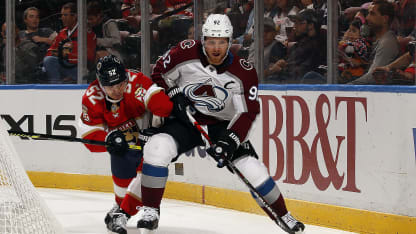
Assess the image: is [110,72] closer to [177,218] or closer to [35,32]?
[177,218]

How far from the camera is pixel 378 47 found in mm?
5211

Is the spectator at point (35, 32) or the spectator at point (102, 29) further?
the spectator at point (35, 32)

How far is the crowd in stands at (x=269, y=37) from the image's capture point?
→ 5.14 metres

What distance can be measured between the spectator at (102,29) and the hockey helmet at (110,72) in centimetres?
307

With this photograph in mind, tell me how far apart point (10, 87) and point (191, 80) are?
3278 millimetres

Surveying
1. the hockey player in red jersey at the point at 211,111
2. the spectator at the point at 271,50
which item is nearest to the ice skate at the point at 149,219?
the hockey player in red jersey at the point at 211,111

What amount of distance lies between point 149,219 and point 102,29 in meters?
3.66

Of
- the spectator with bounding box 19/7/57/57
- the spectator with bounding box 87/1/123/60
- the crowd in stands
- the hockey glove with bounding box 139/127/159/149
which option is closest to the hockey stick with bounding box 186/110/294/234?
the hockey glove with bounding box 139/127/159/149

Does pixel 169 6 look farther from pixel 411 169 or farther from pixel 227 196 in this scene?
pixel 411 169

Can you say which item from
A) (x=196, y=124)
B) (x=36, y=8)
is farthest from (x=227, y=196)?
(x=36, y=8)

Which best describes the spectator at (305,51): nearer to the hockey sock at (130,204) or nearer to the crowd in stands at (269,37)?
the crowd in stands at (269,37)

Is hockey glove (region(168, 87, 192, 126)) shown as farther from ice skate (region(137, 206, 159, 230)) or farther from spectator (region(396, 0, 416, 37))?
spectator (region(396, 0, 416, 37))

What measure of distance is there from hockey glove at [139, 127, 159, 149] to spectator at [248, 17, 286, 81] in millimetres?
1777

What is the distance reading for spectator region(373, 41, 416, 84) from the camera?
498 centimetres
